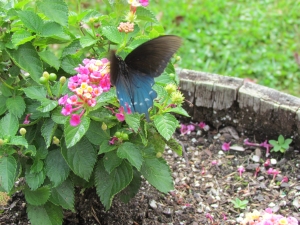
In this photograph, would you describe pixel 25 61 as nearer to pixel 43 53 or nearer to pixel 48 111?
pixel 43 53

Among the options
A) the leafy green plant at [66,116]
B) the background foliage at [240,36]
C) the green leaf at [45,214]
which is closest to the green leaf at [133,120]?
the leafy green plant at [66,116]

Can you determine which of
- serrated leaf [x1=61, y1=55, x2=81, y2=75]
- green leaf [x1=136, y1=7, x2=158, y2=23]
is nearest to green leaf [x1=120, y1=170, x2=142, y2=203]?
serrated leaf [x1=61, y1=55, x2=81, y2=75]

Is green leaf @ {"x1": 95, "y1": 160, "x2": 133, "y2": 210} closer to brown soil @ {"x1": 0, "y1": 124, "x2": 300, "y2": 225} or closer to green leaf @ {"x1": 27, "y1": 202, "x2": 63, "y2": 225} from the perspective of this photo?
green leaf @ {"x1": 27, "y1": 202, "x2": 63, "y2": 225}

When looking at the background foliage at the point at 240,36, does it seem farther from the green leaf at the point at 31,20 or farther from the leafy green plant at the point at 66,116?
the green leaf at the point at 31,20

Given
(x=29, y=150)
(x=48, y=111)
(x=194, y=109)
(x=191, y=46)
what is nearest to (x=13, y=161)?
(x=29, y=150)

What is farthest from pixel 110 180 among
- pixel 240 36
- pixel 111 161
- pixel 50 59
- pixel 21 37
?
pixel 240 36

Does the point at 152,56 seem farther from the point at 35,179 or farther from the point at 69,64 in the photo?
the point at 35,179
